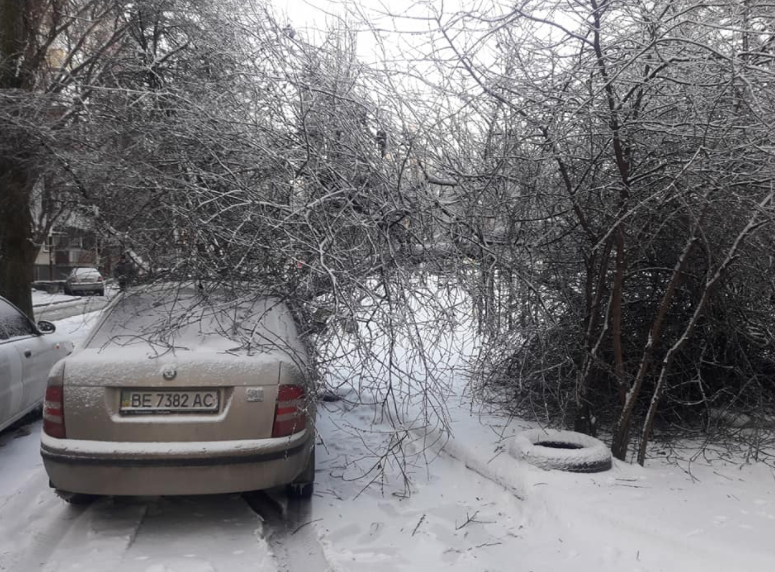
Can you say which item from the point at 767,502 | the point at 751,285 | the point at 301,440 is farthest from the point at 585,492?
the point at 751,285

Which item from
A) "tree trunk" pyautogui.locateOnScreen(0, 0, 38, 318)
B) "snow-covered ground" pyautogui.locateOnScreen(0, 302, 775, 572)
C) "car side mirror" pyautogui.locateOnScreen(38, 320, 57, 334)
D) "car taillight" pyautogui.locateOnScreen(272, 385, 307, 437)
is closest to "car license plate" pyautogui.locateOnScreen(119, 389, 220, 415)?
"car taillight" pyautogui.locateOnScreen(272, 385, 307, 437)

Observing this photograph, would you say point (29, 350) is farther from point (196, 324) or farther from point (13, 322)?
point (196, 324)

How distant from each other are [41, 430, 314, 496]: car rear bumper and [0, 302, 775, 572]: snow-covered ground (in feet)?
1.18

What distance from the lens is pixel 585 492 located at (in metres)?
4.49

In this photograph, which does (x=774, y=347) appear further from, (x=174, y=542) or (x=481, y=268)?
(x=174, y=542)

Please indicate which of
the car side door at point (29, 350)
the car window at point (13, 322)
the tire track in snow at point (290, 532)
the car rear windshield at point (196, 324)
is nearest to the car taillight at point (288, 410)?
the car rear windshield at point (196, 324)

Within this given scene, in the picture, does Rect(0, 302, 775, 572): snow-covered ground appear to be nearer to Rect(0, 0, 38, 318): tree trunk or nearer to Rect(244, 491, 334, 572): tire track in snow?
Rect(244, 491, 334, 572): tire track in snow

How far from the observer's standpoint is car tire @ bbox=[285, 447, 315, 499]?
4793 mm

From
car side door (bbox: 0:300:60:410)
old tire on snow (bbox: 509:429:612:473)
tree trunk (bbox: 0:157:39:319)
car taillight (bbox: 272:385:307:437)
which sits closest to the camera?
car taillight (bbox: 272:385:307:437)

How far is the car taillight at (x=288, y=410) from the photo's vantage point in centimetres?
423

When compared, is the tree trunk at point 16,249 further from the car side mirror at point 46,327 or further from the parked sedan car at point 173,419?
the parked sedan car at point 173,419

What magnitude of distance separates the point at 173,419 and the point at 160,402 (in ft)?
0.45

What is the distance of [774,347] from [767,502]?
196cm

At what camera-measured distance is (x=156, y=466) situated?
403 centimetres
